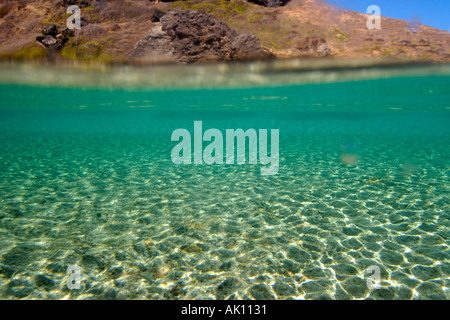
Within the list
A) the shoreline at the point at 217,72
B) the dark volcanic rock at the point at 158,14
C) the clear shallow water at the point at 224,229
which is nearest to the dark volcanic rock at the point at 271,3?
the shoreline at the point at 217,72

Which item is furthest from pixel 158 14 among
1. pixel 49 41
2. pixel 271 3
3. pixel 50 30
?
pixel 271 3

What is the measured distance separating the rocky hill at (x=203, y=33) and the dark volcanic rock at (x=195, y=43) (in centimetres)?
6

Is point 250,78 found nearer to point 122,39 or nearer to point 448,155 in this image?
point 122,39

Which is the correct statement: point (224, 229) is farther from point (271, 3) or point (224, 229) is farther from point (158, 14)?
point (271, 3)

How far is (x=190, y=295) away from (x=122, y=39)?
717 inches

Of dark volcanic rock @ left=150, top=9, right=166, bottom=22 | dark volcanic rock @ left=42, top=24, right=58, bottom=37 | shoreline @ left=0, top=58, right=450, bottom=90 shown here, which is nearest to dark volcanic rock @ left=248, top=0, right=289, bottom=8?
shoreline @ left=0, top=58, right=450, bottom=90

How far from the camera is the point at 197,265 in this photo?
4.67 meters

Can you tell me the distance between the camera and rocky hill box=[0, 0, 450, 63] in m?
17.1

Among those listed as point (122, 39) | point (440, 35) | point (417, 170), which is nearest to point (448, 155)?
point (417, 170)

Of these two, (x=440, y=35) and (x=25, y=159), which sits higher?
(x=440, y=35)

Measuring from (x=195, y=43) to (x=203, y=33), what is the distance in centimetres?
88

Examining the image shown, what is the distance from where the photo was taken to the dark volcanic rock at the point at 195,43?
57.2 ft

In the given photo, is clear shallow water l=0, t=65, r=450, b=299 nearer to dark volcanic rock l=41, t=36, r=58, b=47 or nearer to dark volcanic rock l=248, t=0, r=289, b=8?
dark volcanic rock l=41, t=36, r=58, b=47

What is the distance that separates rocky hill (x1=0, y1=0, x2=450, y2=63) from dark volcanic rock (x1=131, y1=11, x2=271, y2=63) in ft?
0.20
